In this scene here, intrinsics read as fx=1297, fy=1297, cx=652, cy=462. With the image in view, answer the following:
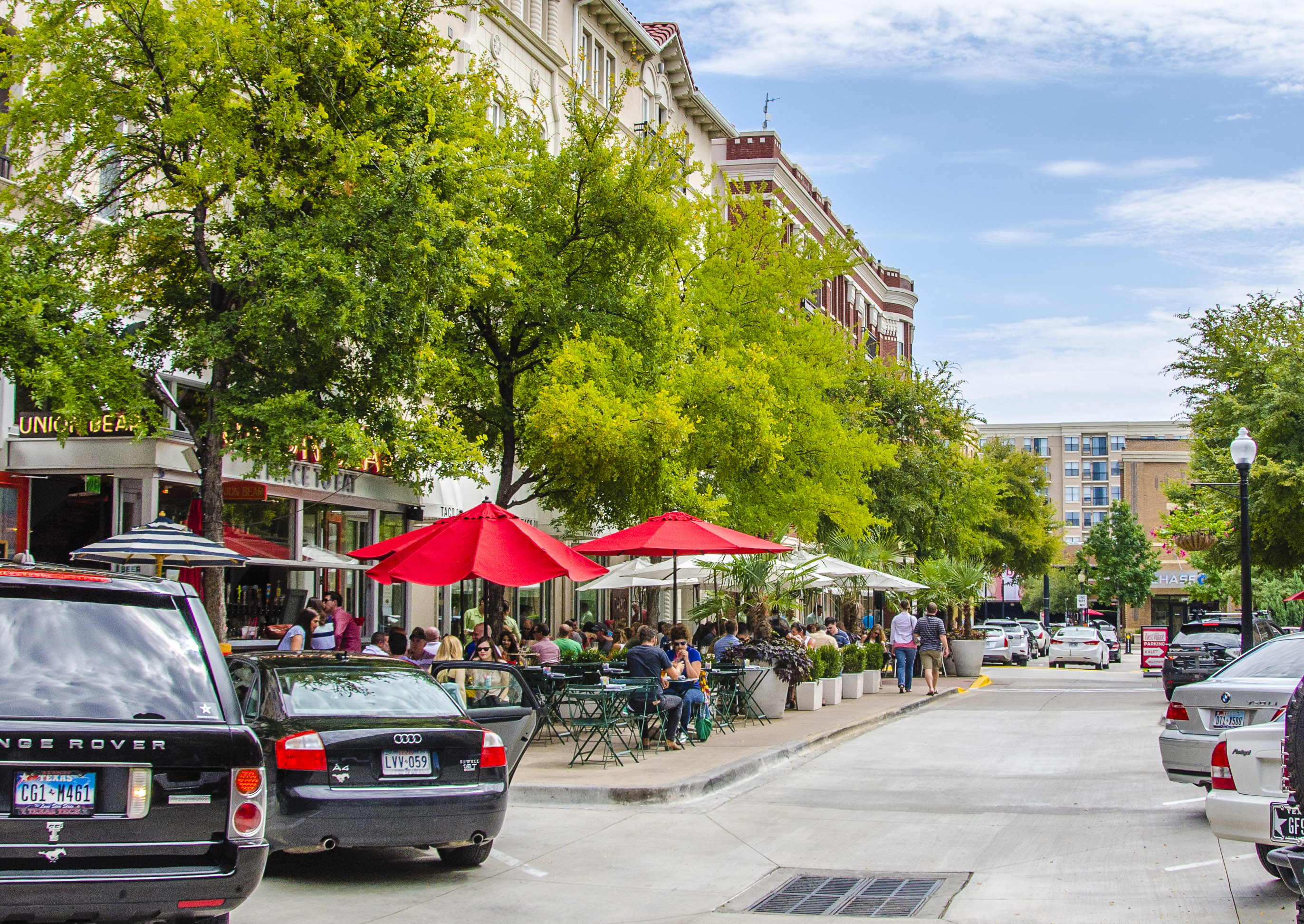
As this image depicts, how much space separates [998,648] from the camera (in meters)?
47.0

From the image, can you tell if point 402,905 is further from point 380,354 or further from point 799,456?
point 799,456

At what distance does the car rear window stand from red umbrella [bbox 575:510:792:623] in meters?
10.9

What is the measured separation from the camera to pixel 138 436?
14.5m

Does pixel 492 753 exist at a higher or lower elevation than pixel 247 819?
lower

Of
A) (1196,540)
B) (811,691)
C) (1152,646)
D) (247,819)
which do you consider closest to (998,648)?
(1196,540)

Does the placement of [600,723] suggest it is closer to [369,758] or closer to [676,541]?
[676,541]

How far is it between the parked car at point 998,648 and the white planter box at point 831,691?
79.5 ft

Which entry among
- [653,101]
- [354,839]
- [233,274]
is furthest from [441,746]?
[653,101]

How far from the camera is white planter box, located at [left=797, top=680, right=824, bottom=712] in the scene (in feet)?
71.4

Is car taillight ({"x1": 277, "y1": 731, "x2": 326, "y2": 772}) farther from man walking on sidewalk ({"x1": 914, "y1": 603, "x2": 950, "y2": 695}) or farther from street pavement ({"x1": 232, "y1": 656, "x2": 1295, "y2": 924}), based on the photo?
man walking on sidewalk ({"x1": 914, "y1": 603, "x2": 950, "y2": 695})

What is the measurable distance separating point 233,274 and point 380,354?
197cm

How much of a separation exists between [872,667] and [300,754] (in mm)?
20465

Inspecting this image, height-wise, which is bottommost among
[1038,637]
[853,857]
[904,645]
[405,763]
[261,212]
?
[1038,637]

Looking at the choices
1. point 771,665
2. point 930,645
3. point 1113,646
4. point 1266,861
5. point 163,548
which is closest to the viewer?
point 1266,861
